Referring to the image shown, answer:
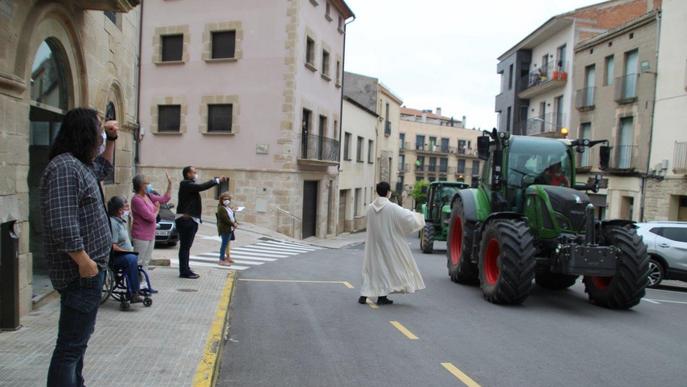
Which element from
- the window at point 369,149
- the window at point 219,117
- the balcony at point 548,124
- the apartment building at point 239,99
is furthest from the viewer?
the window at point 369,149

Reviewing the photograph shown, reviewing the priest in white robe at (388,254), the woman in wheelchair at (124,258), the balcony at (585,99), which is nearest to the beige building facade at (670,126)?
the balcony at (585,99)

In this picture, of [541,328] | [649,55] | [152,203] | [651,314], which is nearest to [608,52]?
[649,55]

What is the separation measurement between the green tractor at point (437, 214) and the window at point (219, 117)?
911 cm

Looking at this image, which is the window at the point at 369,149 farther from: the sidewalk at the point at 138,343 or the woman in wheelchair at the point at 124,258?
the woman in wheelchair at the point at 124,258

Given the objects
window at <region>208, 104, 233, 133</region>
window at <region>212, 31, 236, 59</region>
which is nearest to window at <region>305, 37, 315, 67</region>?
window at <region>212, 31, 236, 59</region>

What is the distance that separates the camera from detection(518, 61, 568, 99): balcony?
29641 mm

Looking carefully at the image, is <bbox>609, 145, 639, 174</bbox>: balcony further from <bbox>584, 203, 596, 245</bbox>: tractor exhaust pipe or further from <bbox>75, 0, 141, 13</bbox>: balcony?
<bbox>75, 0, 141, 13</bbox>: balcony

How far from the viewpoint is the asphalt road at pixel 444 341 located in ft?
16.7

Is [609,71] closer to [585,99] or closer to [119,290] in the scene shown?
[585,99]

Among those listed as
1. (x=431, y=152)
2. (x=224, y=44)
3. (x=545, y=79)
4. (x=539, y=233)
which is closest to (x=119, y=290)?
(x=539, y=233)

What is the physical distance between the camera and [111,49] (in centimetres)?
859

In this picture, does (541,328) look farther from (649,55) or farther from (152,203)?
(649,55)

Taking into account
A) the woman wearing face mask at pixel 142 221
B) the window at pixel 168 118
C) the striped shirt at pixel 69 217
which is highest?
the window at pixel 168 118

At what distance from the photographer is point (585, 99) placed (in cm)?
2711
